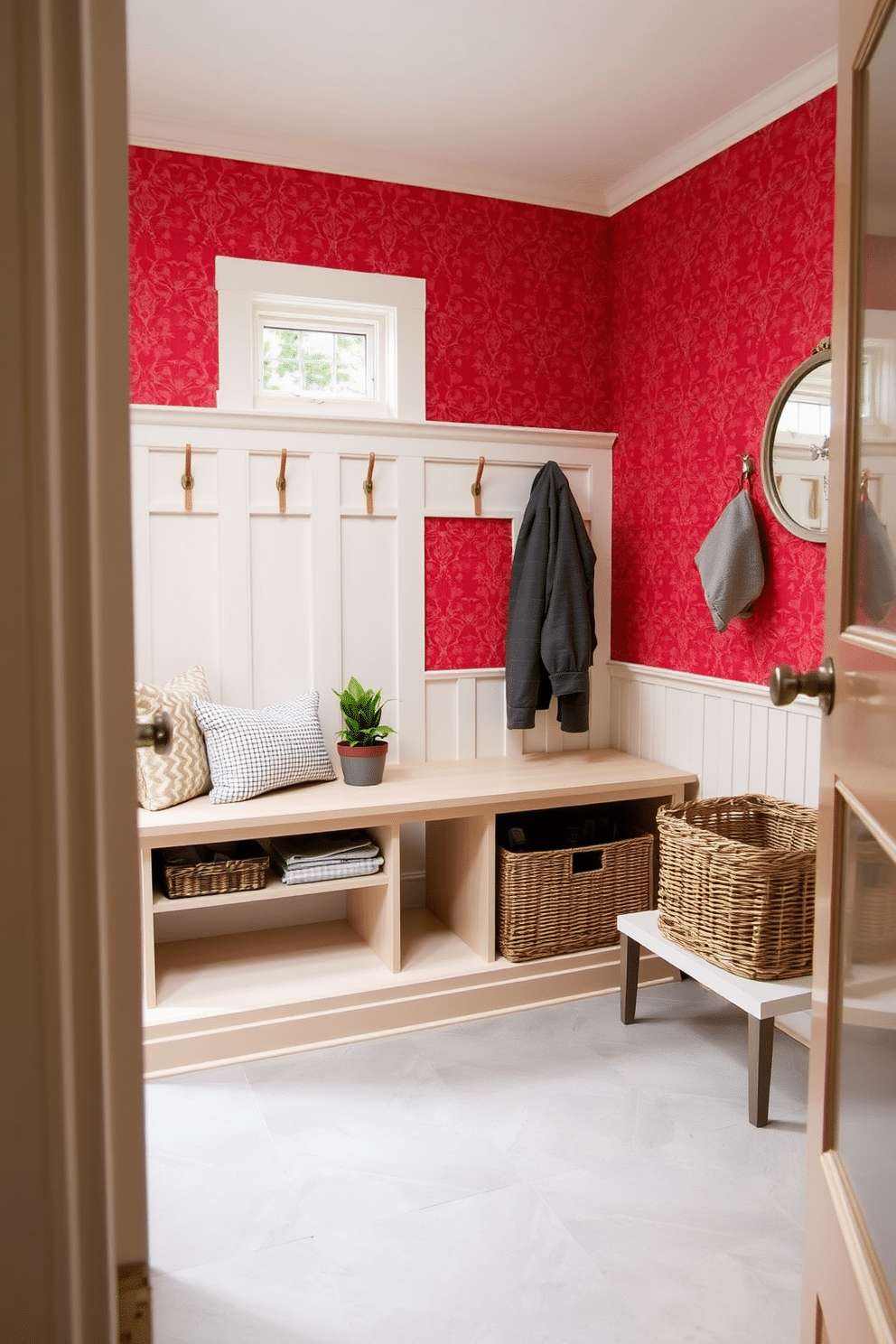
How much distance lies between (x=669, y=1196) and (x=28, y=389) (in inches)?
78.8

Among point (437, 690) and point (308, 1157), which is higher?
point (437, 690)

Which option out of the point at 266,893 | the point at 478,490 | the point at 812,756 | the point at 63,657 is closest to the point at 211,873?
the point at 266,893

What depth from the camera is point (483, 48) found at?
2.50m

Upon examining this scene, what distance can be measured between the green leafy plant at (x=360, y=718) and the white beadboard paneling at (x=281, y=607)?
9.2 inches

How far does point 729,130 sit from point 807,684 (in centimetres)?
235

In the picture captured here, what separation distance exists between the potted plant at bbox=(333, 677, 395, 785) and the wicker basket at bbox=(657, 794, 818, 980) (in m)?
0.85

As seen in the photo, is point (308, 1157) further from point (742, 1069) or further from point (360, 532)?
point (360, 532)

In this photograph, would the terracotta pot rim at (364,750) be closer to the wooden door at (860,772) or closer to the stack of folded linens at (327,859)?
the stack of folded linens at (327,859)

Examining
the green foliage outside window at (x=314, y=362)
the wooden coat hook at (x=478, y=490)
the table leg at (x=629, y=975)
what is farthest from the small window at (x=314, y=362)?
the table leg at (x=629, y=975)

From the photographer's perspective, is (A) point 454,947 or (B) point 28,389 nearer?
(B) point 28,389

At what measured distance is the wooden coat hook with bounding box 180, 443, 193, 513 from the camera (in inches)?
116

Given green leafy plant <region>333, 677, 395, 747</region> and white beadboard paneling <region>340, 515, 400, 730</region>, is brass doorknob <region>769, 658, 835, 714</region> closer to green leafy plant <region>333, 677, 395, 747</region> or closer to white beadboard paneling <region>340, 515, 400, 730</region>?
green leafy plant <region>333, 677, 395, 747</region>

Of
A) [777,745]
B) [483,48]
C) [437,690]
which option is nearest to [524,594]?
[437,690]

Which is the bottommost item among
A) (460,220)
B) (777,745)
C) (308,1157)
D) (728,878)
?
(308,1157)
